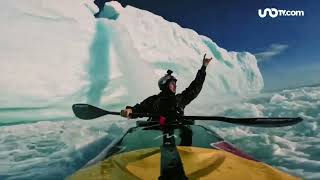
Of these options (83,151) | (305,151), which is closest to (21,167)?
(83,151)

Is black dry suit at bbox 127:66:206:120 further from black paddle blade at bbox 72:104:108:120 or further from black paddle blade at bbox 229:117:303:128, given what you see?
black paddle blade at bbox 229:117:303:128

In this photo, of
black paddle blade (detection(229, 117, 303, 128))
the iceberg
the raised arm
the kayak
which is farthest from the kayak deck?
the iceberg

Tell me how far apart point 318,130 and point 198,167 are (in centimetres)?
152

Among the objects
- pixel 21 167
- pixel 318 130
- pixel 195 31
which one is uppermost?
pixel 195 31

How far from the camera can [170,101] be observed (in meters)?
2.70

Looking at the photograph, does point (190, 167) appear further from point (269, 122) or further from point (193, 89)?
point (193, 89)

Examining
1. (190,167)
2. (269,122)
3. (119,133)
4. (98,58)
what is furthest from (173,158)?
(98,58)

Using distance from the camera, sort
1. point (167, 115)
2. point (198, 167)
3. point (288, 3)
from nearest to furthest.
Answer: point (198, 167) < point (167, 115) < point (288, 3)

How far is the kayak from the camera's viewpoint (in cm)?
215

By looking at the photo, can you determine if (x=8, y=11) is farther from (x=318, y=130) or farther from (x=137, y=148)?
(x=318, y=130)

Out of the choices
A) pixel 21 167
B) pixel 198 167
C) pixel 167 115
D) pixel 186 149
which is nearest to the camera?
pixel 198 167

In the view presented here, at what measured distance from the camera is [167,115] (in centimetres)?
255

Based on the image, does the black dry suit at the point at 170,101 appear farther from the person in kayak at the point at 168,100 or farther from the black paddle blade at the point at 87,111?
the black paddle blade at the point at 87,111

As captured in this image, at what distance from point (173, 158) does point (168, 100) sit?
0.57 metres
